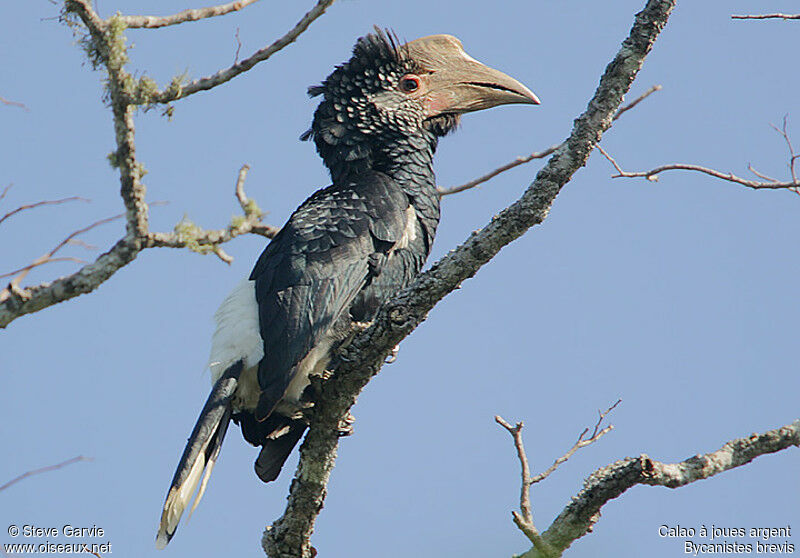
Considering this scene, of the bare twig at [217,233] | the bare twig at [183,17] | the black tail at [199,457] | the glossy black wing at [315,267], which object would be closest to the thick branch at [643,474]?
the glossy black wing at [315,267]

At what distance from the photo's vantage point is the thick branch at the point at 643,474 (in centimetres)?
240

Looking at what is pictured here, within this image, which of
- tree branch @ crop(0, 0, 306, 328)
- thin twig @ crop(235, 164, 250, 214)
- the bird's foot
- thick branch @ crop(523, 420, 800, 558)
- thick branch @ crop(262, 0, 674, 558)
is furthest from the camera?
thin twig @ crop(235, 164, 250, 214)

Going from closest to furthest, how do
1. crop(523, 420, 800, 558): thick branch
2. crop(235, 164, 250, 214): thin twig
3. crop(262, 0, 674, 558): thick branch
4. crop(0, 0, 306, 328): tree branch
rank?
crop(523, 420, 800, 558): thick branch → crop(262, 0, 674, 558): thick branch → crop(0, 0, 306, 328): tree branch → crop(235, 164, 250, 214): thin twig

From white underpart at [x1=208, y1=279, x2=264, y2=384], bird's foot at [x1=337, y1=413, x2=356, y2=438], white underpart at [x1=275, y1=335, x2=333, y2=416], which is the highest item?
white underpart at [x1=208, y1=279, x2=264, y2=384]

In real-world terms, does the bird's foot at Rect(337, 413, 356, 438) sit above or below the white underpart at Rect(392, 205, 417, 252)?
below

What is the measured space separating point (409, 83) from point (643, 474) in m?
2.84

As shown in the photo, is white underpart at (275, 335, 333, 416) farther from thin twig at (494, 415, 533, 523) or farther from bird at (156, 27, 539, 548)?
thin twig at (494, 415, 533, 523)

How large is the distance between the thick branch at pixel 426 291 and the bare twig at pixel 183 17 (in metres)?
1.80

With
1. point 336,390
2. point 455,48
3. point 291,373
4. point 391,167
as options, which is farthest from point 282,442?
point 455,48

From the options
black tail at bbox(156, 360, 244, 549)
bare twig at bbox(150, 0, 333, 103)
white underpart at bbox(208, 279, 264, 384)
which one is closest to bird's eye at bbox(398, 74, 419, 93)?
bare twig at bbox(150, 0, 333, 103)

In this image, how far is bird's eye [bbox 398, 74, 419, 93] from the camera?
4.69 metres

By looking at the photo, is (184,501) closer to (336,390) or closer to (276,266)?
(336,390)

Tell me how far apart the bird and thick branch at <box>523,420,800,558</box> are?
128cm

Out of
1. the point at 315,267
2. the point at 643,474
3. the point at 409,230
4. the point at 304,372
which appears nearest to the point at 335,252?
the point at 315,267
